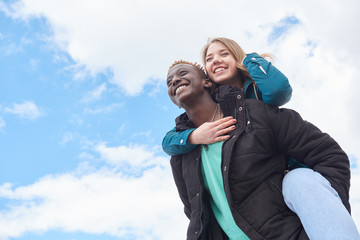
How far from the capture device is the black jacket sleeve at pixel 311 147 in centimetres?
299

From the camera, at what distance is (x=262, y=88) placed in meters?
3.34

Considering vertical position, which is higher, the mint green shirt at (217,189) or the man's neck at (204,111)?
the man's neck at (204,111)

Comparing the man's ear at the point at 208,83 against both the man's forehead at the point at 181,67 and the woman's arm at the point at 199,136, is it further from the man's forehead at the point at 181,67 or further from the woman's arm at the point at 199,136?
the woman's arm at the point at 199,136

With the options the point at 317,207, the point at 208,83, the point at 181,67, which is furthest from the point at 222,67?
the point at 317,207

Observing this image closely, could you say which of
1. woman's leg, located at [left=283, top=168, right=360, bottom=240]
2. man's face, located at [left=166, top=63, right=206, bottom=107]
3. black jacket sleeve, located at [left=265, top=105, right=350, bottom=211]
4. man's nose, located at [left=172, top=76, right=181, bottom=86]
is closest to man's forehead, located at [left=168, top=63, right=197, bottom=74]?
man's face, located at [left=166, top=63, right=206, bottom=107]

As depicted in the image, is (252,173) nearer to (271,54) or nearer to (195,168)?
(195,168)

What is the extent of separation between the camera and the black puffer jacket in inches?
117

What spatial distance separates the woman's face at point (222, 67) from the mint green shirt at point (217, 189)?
2.83 feet

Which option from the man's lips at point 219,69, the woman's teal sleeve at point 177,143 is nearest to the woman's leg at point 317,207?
the woman's teal sleeve at point 177,143

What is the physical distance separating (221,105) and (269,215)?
3.89 ft

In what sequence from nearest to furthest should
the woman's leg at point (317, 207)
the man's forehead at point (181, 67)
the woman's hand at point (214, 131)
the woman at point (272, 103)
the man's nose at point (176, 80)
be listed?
1. the woman's leg at point (317, 207)
2. the woman at point (272, 103)
3. the woman's hand at point (214, 131)
4. the man's nose at point (176, 80)
5. the man's forehead at point (181, 67)

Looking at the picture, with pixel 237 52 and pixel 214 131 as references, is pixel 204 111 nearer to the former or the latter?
pixel 214 131

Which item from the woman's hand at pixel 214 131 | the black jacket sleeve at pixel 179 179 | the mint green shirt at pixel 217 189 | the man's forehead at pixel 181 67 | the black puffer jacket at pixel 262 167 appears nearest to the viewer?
the black puffer jacket at pixel 262 167

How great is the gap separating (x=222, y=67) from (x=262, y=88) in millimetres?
815
